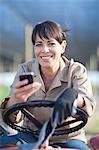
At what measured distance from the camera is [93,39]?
11781 millimetres

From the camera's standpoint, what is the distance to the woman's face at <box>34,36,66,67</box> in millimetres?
2063

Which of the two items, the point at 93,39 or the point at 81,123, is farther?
the point at 93,39

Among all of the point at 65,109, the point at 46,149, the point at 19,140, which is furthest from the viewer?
the point at 19,140

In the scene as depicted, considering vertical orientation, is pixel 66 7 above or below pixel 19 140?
above

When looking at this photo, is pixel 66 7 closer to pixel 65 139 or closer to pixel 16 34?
pixel 16 34

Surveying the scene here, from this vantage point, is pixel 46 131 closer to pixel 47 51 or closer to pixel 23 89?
pixel 23 89

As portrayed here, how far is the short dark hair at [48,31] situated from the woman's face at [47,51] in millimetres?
18

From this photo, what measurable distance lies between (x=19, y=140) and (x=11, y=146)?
0.22 meters

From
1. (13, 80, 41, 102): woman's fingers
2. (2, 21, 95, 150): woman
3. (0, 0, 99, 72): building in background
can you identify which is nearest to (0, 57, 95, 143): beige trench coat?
(2, 21, 95, 150): woman

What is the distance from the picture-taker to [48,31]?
2.07 meters

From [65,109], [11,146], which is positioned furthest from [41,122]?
[65,109]

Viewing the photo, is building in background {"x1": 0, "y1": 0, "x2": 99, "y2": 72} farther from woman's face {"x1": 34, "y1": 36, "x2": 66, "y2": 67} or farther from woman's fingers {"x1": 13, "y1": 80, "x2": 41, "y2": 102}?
woman's fingers {"x1": 13, "y1": 80, "x2": 41, "y2": 102}

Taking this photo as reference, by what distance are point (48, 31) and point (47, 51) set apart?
9 centimetres

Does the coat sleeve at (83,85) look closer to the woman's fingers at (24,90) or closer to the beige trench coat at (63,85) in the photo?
the beige trench coat at (63,85)
